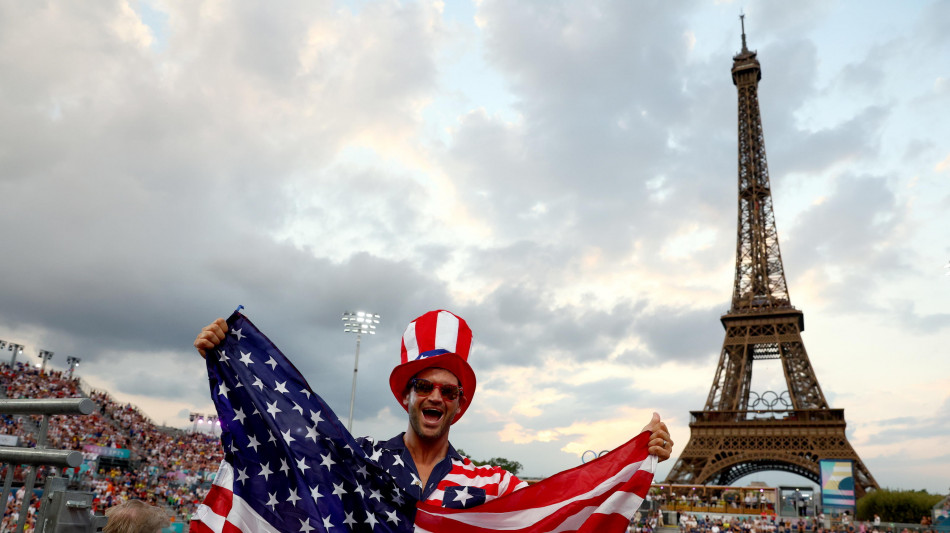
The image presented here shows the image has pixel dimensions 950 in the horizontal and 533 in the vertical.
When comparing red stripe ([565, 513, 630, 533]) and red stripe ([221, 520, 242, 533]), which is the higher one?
red stripe ([565, 513, 630, 533])

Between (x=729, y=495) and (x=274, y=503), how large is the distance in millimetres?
48063

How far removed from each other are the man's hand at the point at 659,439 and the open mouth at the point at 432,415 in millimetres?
1158

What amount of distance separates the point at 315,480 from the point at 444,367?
881 millimetres

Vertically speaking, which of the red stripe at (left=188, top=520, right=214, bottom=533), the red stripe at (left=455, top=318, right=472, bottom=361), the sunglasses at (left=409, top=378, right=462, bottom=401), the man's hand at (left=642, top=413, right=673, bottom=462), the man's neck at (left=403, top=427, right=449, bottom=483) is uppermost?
the red stripe at (left=455, top=318, right=472, bottom=361)

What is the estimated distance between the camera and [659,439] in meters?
3.44

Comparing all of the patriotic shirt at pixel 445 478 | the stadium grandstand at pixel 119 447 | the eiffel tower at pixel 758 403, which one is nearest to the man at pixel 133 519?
the patriotic shirt at pixel 445 478

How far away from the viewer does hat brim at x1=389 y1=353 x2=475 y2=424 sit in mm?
3469

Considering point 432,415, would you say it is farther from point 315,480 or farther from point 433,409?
point 315,480

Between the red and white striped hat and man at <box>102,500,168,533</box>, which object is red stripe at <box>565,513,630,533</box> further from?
man at <box>102,500,168,533</box>

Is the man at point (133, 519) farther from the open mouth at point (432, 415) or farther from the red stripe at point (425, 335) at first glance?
the red stripe at point (425, 335)

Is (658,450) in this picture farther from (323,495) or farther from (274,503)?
(274,503)

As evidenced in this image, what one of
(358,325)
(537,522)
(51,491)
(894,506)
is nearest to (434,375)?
(537,522)

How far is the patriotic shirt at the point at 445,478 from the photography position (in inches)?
129

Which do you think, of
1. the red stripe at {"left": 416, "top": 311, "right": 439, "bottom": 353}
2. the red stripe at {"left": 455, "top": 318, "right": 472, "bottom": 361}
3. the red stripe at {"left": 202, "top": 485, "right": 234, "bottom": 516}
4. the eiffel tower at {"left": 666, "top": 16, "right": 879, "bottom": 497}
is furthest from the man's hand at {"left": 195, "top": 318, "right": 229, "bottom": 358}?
the eiffel tower at {"left": 666, "top": 16, "right": 879, "bottom": 497}
